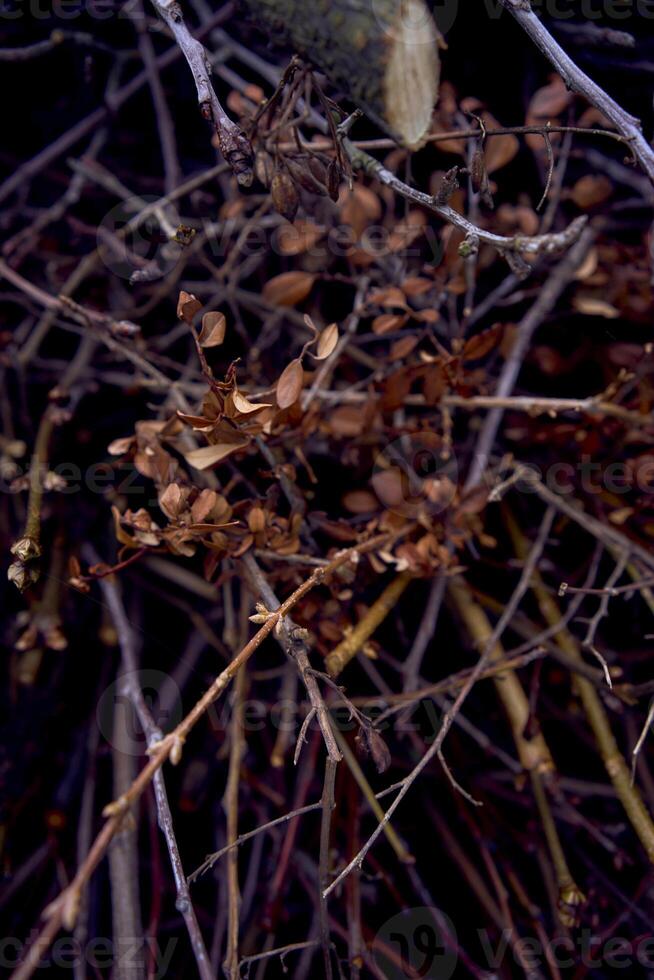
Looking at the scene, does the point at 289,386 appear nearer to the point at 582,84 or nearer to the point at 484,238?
the point at 484,238

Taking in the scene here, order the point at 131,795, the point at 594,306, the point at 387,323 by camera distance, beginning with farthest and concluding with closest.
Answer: the point at 594,306, the point at 387,323, the point at 131,795

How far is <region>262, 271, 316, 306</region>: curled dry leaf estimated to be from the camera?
45.5 inches

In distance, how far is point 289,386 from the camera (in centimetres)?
90

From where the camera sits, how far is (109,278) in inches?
56.0

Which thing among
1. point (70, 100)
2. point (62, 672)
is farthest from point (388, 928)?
point (70, 100)

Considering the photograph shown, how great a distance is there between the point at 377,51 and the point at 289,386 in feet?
1.26

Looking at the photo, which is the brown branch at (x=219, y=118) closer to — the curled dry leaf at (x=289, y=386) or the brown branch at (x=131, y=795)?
the curled dry leaf at (x=289, y=386)

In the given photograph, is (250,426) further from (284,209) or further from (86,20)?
(86,20)

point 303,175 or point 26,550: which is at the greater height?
point 303,175

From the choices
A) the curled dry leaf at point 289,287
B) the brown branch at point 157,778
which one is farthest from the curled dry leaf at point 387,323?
the brown branch at point 157,778

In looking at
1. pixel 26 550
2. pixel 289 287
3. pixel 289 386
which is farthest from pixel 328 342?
pixel 26 550

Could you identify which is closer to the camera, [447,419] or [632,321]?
[447,419]

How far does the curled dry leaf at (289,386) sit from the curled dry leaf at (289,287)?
31 cm

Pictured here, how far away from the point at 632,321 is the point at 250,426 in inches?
31.4
